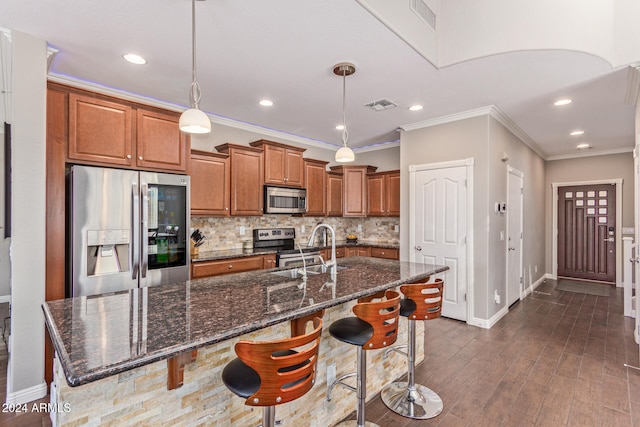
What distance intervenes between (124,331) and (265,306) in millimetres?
575

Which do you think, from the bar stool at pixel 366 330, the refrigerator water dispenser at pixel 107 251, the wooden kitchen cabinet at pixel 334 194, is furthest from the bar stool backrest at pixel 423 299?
the wooden kitchen cabinet at pixel 334 194

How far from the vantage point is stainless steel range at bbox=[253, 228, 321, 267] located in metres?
4.28

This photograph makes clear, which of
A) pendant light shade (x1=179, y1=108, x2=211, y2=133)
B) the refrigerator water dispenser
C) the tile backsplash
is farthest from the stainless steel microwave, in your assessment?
pendant light shade (x1=179, y1=108, x2=211, y2=133)

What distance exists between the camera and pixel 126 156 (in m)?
2.90

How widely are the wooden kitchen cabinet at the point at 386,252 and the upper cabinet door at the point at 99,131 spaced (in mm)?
3676

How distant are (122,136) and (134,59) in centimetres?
67

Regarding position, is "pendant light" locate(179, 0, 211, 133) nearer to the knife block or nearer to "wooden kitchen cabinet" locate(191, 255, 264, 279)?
"wooden kitchen cabinet" locate(191, 255, 264, 279)

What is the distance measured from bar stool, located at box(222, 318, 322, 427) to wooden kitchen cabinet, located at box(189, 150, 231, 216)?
277cm

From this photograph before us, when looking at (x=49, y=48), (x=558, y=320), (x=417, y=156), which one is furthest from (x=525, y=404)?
(x=49, y=48)

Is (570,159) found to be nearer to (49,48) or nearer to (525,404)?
(525,404)

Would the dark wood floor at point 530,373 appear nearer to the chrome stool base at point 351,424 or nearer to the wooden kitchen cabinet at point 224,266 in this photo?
the chrome stool base at point 351,424

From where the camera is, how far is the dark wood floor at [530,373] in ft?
7.13

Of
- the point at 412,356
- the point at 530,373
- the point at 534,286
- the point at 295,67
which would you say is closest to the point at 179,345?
the point at 412,356

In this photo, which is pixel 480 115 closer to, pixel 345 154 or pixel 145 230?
pixel 345 154
